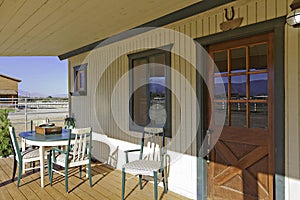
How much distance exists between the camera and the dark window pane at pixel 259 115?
2.67 metres

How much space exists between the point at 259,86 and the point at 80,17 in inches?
95.5

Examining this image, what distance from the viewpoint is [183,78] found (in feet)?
11.7

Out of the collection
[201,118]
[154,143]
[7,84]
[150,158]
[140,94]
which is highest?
[7,84]

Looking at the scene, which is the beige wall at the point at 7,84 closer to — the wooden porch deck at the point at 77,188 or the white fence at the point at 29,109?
the white fence at the point at 29,109

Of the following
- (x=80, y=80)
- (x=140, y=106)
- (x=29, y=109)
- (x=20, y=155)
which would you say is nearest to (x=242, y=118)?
(x=140, y=106)

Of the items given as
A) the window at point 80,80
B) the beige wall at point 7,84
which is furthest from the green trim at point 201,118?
the beige wall at point 7,84

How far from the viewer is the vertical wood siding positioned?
2.74m

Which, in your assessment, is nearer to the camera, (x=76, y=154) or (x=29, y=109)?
(x=76, y=154)

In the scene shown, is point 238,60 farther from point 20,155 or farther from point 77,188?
point 20,155

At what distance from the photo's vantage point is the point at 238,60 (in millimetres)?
2938

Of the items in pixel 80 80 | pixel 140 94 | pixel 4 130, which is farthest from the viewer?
pixel 80 80

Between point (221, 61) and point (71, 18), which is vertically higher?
point (71, 18)

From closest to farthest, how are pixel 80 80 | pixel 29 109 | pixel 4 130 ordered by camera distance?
pixel 4 130 < pixel 80 80 < pixel 29 109

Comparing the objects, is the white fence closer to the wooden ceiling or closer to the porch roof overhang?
the wooden ceiling
